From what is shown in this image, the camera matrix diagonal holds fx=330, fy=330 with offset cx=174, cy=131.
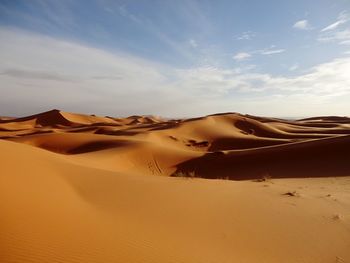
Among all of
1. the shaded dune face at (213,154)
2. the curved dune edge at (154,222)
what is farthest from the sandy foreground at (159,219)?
the shaded dune face at (213,154)

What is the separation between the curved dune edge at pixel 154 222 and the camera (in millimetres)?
4180

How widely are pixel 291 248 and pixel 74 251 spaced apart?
312 cm

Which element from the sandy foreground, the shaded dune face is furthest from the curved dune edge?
the shaded dune face

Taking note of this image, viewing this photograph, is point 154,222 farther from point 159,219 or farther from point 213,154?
point 213,154

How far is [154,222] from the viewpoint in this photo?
5.64 m

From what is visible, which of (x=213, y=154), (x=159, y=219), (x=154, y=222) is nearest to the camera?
(x=154, y=222)

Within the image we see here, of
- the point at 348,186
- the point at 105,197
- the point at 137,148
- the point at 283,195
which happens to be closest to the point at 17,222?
the point at 105,197

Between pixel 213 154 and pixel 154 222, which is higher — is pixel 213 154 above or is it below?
below

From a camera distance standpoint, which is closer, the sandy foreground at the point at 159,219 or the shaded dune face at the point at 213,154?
the sandy foreground at the point at 159,219

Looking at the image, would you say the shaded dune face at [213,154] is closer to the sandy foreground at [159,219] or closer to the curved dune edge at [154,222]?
the sandy foreground at [159,219]

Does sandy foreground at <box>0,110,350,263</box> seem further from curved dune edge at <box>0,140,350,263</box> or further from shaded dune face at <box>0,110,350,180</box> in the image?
shaded dune face at <box>0,110,350,180</box>

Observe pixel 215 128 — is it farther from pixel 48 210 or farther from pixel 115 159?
pixel 48 210

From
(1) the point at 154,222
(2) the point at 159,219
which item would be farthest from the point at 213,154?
(1) the point at 154,222

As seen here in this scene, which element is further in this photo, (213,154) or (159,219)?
(213,154)
